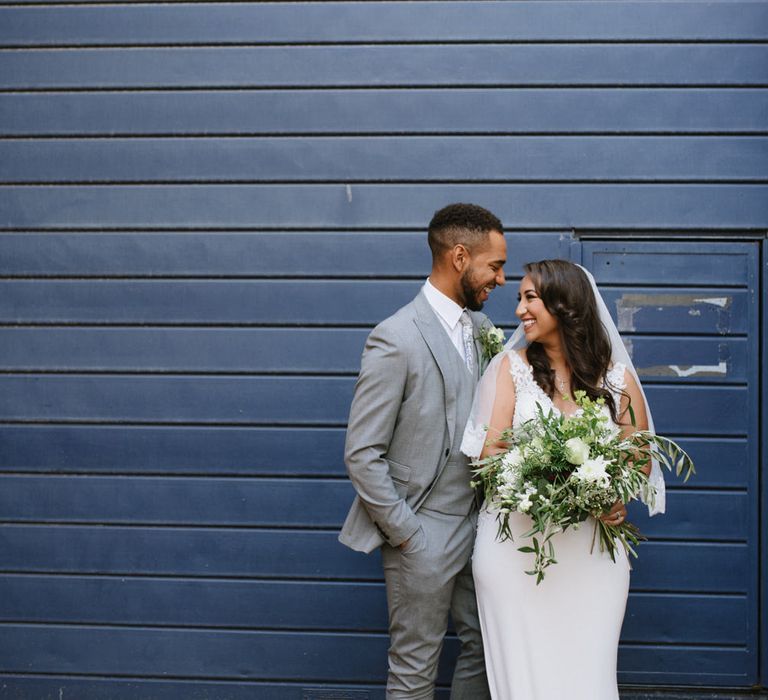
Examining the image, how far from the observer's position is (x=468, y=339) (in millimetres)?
3350

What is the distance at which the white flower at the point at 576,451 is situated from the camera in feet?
9.07

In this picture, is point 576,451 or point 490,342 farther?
point 490,342

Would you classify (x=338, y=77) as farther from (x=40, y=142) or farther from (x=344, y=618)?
(x=344, y=618)

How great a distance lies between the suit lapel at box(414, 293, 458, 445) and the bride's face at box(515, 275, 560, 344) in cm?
31

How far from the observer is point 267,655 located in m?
4.01

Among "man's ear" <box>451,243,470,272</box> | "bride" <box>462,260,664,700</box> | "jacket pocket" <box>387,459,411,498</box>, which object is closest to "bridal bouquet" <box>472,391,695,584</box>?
"bride" <box>462,260,664,700</box>

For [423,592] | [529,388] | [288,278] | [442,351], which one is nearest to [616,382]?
[529,388]

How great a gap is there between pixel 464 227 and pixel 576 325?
0.58 metres

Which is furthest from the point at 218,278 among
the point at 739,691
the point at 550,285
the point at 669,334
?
the point at 739,691

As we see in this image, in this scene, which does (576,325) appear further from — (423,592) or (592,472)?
(423,592)

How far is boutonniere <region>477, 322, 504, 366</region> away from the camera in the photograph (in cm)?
336

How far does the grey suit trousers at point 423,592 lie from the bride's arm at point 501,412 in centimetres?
33

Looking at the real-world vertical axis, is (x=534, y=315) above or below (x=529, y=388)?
above

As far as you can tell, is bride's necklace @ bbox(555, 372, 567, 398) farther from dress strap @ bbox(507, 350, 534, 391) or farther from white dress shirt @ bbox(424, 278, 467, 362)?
white dress shirt @ bbox(424, 278, 467, 362)
